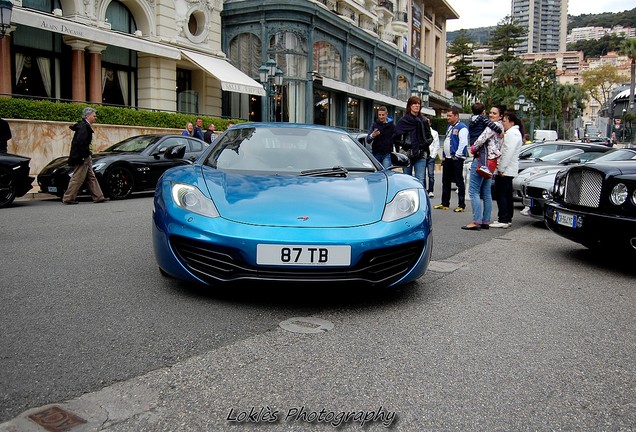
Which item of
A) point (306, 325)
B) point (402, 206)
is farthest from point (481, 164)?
point (306, 325)

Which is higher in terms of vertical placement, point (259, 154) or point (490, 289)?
point (259, 154)

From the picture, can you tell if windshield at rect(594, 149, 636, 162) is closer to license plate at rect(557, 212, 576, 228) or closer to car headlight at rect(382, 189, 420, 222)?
license plate at rect(557, 212, 576, 228)

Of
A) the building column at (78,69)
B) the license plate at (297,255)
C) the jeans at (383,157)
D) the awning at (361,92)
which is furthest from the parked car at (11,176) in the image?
the awning at (361,92)

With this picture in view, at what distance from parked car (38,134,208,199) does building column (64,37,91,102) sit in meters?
9.55

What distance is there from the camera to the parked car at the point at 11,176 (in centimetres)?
1015

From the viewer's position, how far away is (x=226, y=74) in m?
25.5

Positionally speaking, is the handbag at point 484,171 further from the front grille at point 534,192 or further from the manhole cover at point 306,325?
the manhole cover at point 306,325

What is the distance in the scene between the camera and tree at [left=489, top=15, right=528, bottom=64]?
3863 inches

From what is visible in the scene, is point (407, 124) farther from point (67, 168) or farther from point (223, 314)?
point (223, 314)

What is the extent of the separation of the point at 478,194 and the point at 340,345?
536 cm

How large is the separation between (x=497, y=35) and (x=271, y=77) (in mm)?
86733

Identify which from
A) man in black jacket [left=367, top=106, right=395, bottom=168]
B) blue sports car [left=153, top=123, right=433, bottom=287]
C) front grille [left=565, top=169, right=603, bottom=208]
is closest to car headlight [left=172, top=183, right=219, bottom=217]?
blue sports car [left=153, top=123, right=433, bottom=287]


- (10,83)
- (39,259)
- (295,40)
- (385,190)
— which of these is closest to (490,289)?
(385,190)

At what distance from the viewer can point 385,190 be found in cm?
436
